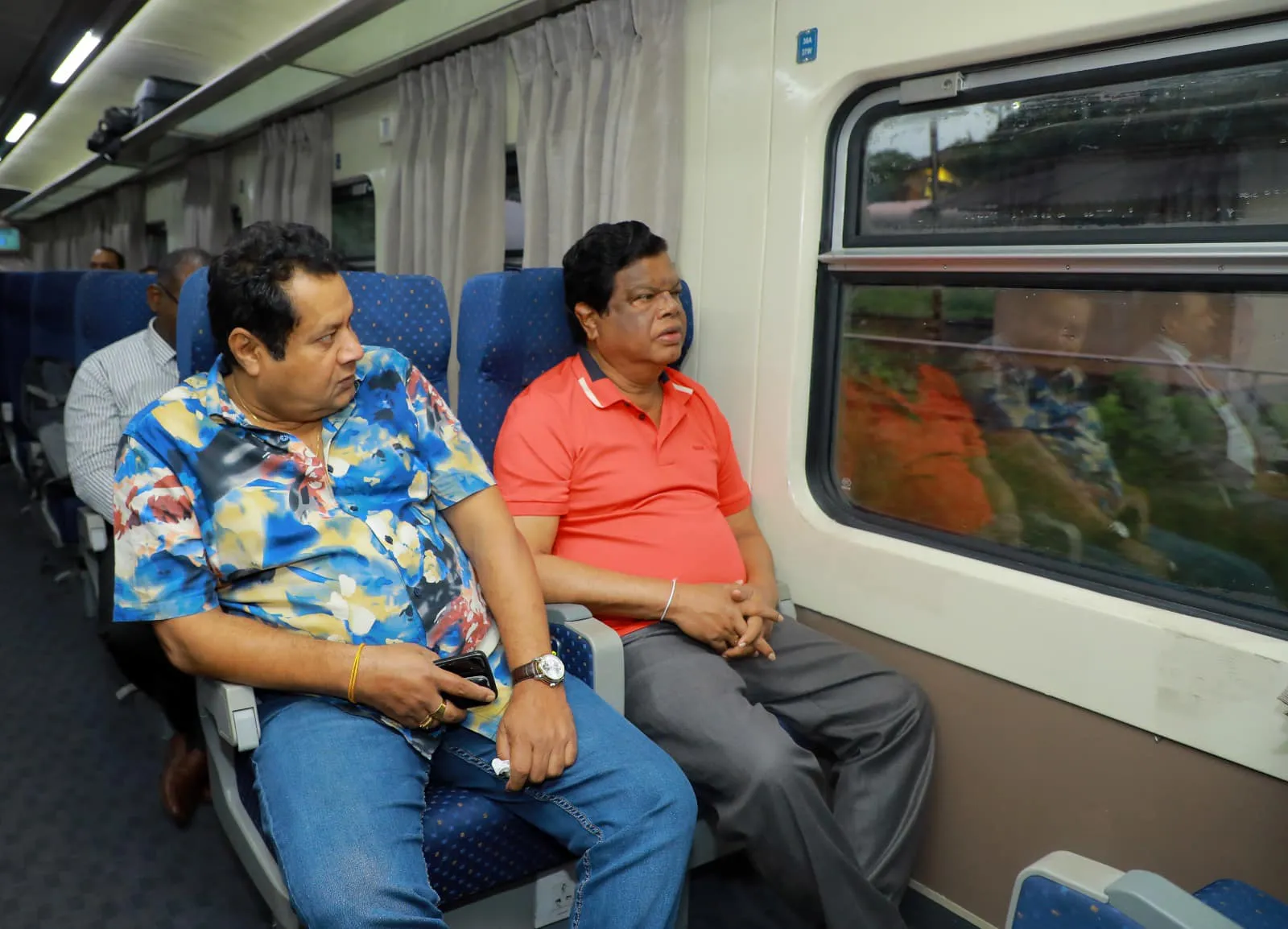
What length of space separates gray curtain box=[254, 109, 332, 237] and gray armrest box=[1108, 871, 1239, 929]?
458cm

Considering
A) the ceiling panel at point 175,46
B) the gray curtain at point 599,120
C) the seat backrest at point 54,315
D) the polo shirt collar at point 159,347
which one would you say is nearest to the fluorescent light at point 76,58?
the ceiling panel at point 175,46

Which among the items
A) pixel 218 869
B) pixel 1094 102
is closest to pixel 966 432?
pixel 1094 102

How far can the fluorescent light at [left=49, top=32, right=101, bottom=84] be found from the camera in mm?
5031

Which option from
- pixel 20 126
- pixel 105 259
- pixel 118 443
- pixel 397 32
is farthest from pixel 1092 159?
pixel 20 126

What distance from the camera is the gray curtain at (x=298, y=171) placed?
→ 4871 mm

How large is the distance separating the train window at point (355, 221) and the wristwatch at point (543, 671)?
11.4ft

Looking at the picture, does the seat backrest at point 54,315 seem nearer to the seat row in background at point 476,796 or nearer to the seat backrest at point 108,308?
the seat backrest at point 108,308

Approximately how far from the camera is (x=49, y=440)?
3.59 metres

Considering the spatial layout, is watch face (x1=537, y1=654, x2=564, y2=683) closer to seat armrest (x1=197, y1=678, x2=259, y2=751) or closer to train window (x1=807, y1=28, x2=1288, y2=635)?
seat armrest (x1=197, y1=678, x2=259, y2=751)

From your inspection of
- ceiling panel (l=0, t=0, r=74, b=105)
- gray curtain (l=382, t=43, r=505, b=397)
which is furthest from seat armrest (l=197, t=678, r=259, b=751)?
ceiling panel (l=0, t=0, r=74, b=105)

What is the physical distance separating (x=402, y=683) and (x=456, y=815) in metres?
0.24

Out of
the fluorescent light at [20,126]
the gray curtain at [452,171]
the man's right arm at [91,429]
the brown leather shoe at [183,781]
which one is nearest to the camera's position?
the brown leather shoe at [183,781]

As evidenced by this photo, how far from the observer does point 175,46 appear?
499cm

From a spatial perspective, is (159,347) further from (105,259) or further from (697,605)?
(105,259)
